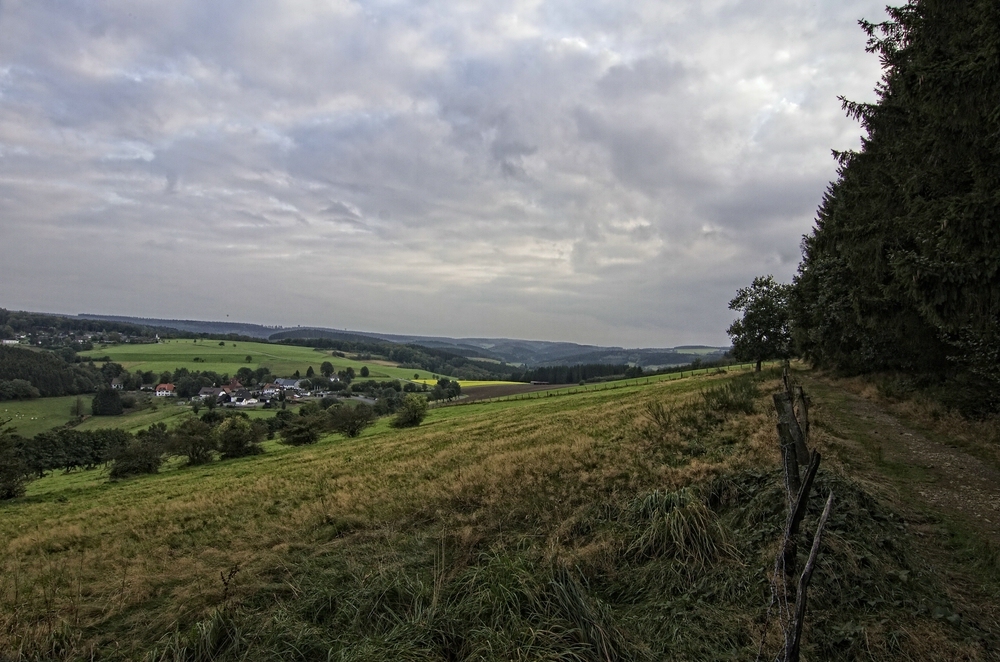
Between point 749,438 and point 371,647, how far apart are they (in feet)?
31.4

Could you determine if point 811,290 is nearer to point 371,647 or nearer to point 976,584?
point 976,584

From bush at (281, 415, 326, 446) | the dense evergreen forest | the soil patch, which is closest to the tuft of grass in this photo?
the dense evergreen forest

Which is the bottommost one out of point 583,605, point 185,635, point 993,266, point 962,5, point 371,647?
point 185,635

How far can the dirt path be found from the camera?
6629mm

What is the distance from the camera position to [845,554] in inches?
193

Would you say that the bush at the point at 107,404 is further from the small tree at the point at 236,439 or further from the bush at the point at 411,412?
the bush at the point at 411,412

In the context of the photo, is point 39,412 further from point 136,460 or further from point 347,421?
point 347,421

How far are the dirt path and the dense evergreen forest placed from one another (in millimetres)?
2276

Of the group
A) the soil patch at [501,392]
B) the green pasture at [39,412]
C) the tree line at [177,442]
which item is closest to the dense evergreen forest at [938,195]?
the tree line at [177,442]

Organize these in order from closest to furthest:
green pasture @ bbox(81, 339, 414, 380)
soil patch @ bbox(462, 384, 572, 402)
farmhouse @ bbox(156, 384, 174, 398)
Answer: soil patch @ bbox(462, 384, 572, 402)
farmhouse @ bbox(156, 384, 174, 398)
green pasture @ bbox(81, 339, 414, 380)

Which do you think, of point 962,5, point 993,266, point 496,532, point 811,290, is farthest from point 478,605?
point 811,290

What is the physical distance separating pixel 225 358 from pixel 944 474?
7004 inches

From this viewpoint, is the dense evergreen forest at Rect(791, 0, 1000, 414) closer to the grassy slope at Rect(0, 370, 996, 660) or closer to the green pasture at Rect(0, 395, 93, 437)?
the grassy slope at Rect(0, 370, 996, 660)

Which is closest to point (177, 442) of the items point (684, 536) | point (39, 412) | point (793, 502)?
point (684, 536)
